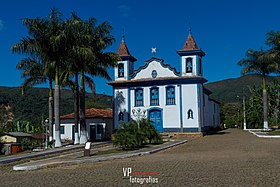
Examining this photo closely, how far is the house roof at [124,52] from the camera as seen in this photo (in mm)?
36472

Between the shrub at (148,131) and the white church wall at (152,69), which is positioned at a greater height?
the white church wall at (152,69)

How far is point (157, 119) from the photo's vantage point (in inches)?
1385

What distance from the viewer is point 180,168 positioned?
1152 centimetres

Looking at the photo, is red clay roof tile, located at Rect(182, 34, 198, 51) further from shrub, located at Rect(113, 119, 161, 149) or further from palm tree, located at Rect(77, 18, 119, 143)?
shrub, located at Rect(113, 119, 161, 149)

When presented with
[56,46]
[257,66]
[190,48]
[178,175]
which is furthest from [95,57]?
[257,66]

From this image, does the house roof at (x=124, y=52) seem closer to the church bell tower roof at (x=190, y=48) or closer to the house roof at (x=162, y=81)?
the house roof at (x=162, y=81)

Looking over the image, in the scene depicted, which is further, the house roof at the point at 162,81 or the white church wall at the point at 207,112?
the white church wall at the point at 207,112

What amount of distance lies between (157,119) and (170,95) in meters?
2.57

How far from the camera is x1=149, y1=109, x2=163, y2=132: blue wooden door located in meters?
35.1

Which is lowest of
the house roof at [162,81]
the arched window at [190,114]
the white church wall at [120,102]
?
the arched window at [190,114]

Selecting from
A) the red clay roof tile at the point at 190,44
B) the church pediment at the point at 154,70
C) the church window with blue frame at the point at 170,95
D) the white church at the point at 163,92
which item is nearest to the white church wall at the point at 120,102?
the white church at the point at 163,92

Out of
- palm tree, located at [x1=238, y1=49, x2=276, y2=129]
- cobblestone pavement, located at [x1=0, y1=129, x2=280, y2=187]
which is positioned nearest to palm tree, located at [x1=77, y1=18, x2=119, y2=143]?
cobblestone pavement, located at [x1=0, y1=129, x2=280, y2=187]

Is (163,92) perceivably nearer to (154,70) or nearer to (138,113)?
(154,70)

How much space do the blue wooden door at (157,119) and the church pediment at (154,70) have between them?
3.33 m
